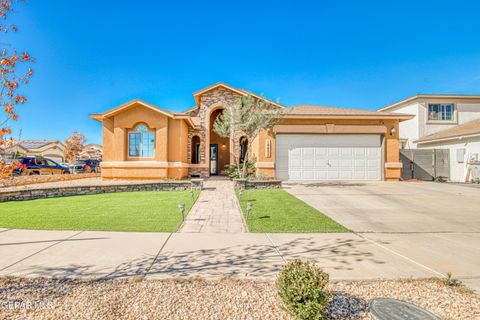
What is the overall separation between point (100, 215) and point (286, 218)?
5439 mm

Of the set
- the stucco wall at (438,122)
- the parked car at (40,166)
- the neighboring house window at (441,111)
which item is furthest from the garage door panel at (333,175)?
the parked car at (40,166)

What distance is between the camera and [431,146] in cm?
1786

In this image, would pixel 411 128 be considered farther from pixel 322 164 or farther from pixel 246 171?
pixel 246 171

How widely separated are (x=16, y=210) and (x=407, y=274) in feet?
35.1

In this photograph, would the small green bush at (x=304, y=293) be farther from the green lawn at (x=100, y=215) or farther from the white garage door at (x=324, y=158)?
the white garage door at (x=324, y=158)

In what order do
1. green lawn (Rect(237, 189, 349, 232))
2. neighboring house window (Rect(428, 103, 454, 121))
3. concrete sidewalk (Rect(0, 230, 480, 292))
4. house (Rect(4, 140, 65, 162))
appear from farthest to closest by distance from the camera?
house (Rect(4, 140, 65, 162)), neighboring house window (Rect(428, 103, 454, 121)), green lawn (Rect(237, 189, 349, 232)), concrete sidewalk (Rect(0, 230, 480, 292))

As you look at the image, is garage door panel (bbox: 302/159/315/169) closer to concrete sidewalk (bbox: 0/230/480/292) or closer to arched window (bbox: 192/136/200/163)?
arched window (bbox: 192/136/200/163)

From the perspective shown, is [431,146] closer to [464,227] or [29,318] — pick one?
[464,227]

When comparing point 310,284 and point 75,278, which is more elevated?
point 310,284

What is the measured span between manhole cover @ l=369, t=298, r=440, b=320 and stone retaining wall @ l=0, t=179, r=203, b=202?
10.0 meters

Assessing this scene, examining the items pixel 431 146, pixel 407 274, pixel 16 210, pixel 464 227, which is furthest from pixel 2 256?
pixel 431 146

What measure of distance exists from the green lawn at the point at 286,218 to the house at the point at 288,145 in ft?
19.3

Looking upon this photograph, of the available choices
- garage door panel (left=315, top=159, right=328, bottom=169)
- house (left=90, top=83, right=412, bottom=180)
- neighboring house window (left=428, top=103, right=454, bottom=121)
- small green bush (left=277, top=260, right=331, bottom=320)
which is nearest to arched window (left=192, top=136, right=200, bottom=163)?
house (left=90, top=83, right=412, bottom=180)

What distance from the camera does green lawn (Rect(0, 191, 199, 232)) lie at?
5.66 metres
